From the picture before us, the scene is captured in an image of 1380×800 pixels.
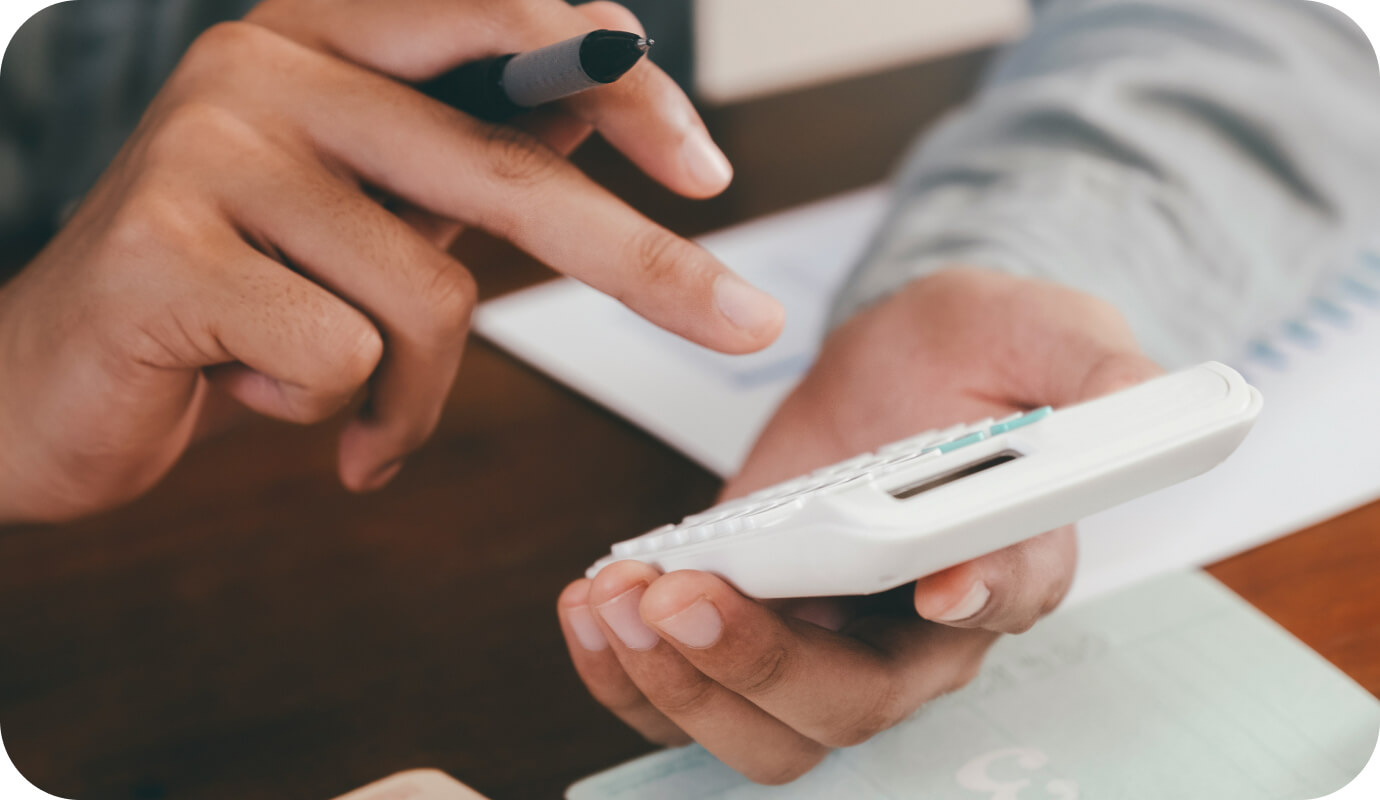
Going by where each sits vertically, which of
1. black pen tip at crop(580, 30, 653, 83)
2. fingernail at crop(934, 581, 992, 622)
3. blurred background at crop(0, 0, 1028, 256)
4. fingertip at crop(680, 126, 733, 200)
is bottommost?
blurred background at crop(0, 0, 1028, 256)

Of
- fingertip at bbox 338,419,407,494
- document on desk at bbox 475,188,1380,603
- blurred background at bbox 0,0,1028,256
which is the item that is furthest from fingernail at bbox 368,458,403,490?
blurred background at bbox 0,0,1028,256

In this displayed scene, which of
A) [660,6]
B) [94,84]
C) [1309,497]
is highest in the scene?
[1309,497]

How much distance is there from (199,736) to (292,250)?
17cm

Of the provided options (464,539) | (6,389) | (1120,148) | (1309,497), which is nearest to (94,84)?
(6,389)

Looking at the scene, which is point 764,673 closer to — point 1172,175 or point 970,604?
point 970,604

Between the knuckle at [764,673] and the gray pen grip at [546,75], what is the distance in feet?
0.58

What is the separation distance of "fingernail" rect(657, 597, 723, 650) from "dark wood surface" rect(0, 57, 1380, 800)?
102 mm

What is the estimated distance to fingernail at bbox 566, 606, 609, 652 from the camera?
31 centimetres

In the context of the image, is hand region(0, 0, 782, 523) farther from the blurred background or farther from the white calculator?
the blurred background

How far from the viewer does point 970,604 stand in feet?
0.87

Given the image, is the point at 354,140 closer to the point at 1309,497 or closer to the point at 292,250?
the point at 292,250

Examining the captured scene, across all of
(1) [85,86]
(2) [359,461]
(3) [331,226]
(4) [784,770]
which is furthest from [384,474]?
(1) [85,86]

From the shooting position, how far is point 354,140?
39 centimetres

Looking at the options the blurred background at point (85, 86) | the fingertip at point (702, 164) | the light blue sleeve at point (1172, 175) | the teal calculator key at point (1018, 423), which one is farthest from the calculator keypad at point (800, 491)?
the blurred background at point (85, 86)
